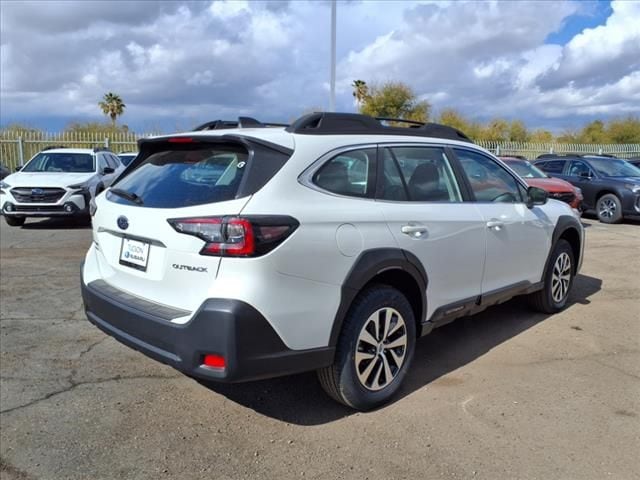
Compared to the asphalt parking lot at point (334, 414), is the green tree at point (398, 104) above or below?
above

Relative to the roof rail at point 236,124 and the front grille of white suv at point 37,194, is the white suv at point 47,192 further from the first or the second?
the roof rail at point 236,124

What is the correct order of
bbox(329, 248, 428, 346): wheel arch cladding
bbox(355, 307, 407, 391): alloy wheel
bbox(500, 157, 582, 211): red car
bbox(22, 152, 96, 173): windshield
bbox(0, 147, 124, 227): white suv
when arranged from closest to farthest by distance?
bbox(329, 248, 428, 346): wheel arch cladding < bbox(355, 307, 407, 391): alloy wheel < bbox(500, 157, 582, 211): red car < bbox(0, 147, 124, 227): white suv < bbox(22, 152, 96, 173): windshield

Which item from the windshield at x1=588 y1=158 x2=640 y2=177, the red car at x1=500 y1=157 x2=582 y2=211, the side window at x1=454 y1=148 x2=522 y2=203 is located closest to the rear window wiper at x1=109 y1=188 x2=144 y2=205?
the side window at x1=454 y1=148 x2=522 y2=203

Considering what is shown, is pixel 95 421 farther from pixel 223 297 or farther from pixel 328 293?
pixel 328 293

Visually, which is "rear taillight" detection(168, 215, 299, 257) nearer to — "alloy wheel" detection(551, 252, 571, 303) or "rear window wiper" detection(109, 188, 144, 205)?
"rear window wiper" detection(109, 188, 144, 205)

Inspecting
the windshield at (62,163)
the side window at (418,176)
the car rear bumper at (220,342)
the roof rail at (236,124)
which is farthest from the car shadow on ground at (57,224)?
the side window at (418,176)

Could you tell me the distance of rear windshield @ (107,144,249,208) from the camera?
297cm

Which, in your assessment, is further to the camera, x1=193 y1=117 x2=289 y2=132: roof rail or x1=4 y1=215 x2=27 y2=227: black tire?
x1=4 y1=215 x2=27 y2=227: black tire

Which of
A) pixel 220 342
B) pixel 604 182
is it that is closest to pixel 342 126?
pixel 220 342

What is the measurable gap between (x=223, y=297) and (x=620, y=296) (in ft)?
17.4

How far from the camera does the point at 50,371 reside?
4016 millimetres

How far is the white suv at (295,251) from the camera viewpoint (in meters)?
2.77

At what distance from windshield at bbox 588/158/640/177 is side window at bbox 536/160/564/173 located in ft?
2.57

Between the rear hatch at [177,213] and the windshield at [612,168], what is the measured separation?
43.0 ft
